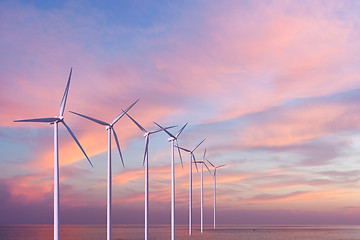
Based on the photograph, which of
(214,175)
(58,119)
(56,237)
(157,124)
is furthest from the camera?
(214,175)

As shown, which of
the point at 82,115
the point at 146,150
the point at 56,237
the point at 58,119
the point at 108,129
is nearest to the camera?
the point at 56,237

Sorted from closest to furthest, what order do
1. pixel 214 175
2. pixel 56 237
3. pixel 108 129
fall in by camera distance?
pixel 56 237
pixel 108 129
pixel 214 175

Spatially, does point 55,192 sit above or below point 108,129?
below

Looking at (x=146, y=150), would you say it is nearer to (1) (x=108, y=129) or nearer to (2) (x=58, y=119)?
(1) (x=108, y=129)

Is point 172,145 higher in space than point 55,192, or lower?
higher

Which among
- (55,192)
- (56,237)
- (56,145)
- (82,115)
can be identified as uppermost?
(82,115)

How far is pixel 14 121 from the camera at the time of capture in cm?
5681

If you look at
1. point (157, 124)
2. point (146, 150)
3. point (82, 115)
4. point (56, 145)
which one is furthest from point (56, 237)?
point (157, 124)

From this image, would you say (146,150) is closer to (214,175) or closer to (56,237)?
(56,237)

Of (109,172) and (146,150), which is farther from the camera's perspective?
(146,150)

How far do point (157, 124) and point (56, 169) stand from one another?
3538cm

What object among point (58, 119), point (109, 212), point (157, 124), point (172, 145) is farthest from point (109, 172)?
point (172, 145)

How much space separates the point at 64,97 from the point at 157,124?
96.1 feet

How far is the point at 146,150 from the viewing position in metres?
80.2
